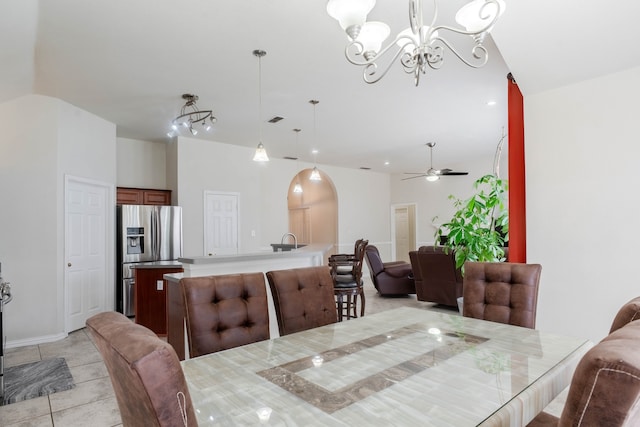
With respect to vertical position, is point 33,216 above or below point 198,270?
above

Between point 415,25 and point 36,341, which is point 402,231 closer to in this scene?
point 36,341

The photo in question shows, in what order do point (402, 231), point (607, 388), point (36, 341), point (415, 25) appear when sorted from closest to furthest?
point (607, 388), point (415, 25), point (36, 341), point (402, 231)

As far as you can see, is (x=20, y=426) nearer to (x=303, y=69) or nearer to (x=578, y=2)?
(x=303, y=69)

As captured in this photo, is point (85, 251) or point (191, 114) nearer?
point (191, 114)

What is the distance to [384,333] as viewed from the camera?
5.83 feet

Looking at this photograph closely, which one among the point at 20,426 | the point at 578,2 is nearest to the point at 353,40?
the point at 578,2

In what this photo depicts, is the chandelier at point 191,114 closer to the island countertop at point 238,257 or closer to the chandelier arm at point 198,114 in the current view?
the chandelier arm at point 198,114

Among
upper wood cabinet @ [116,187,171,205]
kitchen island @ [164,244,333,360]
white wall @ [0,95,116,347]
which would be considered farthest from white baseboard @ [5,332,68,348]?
upper wood cabinet @ [116,187,171,205]

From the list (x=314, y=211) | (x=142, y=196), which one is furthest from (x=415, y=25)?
(x=314, y=211)

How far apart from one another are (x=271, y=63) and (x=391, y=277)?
167 inches

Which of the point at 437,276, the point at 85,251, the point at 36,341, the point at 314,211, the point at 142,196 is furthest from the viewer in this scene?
the point at 314,211

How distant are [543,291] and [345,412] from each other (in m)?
2.36

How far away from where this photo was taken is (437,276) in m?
5.32

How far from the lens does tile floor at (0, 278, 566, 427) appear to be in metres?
2.38
